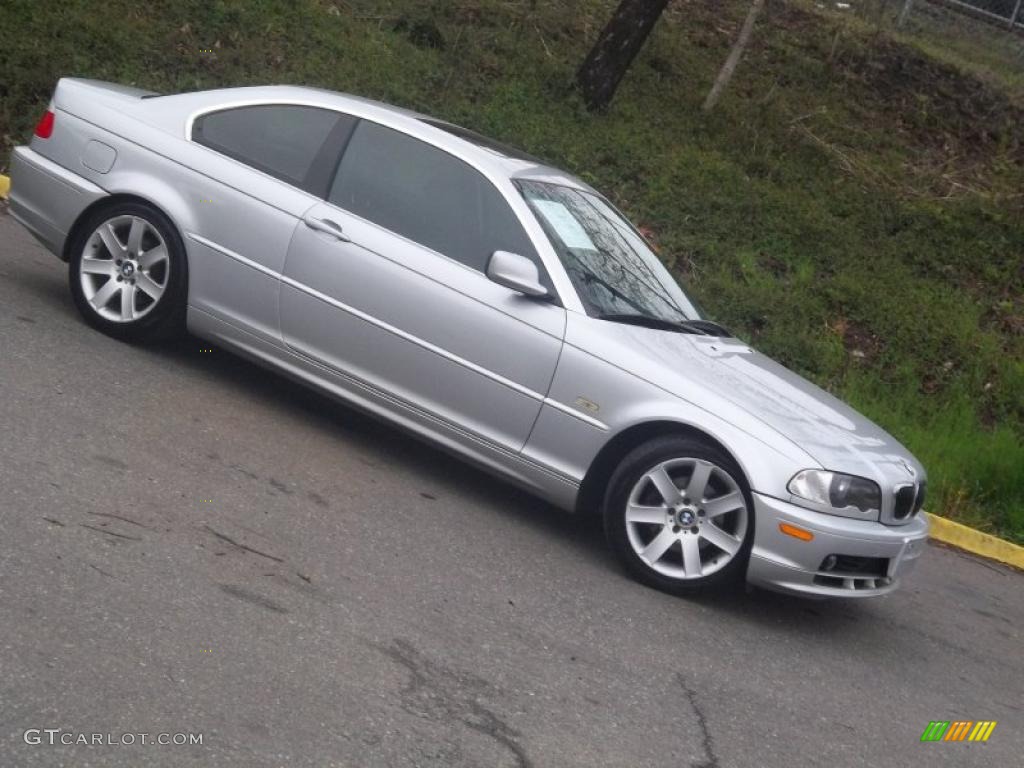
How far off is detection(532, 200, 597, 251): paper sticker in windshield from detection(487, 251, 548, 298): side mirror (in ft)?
1.69

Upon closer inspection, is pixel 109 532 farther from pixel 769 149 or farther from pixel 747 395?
pixel 769 149

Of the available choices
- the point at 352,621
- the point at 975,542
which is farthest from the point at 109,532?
the point at 975,542

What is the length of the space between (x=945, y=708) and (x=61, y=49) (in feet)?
31.5

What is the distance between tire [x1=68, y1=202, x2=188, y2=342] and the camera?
712cm

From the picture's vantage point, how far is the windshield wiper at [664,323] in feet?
21.4

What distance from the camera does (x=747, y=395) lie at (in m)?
6.19

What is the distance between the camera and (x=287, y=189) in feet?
22.7

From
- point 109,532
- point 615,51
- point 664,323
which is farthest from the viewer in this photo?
point 615,51

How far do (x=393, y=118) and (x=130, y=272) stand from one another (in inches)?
64.0

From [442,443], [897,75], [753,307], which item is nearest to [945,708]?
[442,443]

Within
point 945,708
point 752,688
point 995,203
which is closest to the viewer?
point 752,688

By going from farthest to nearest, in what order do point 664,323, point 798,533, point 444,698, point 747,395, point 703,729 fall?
point 664,323
point 747,395
point 798,533
point 703,729
point 444,698

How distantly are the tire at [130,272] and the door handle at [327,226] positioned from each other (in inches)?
30.4

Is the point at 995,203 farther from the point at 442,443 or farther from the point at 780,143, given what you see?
the point at 442,443
